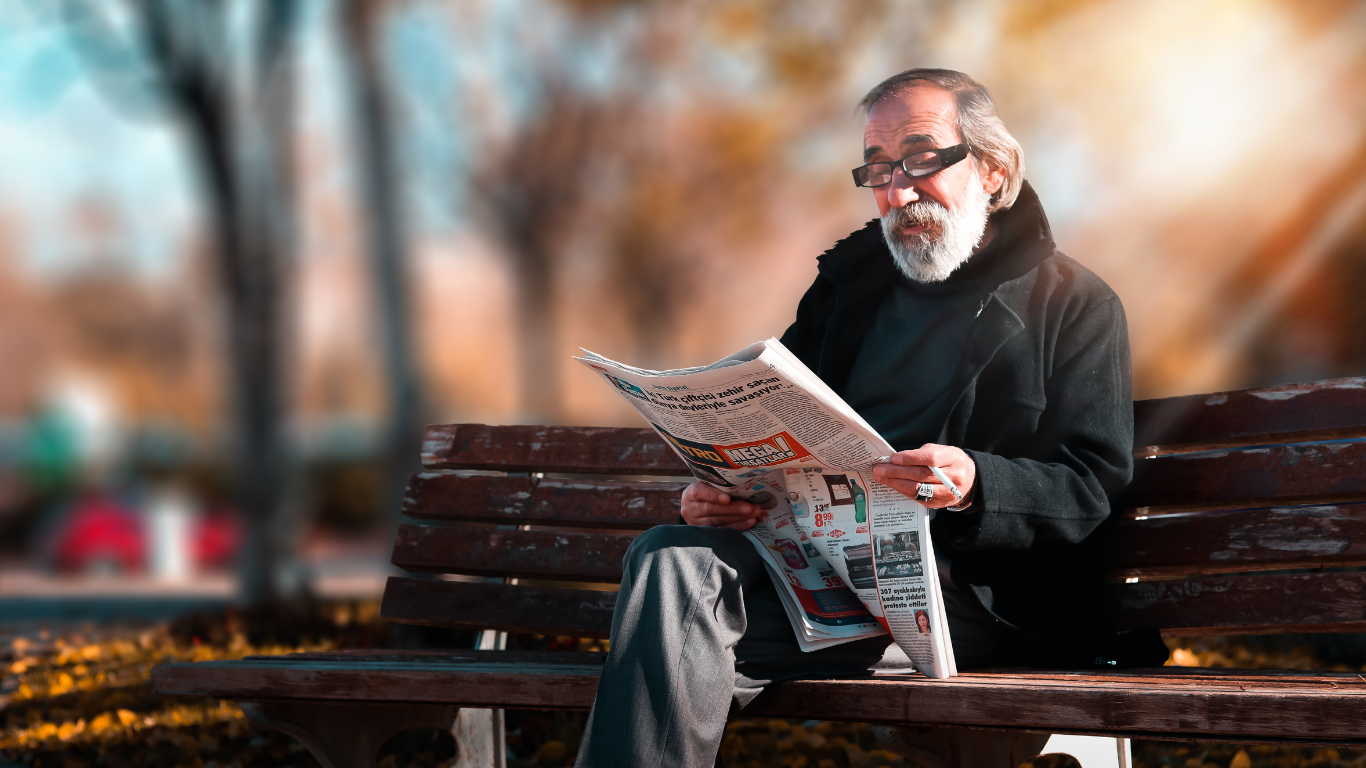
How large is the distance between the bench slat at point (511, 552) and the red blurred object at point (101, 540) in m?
13.5

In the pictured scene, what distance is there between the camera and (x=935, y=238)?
273 cm

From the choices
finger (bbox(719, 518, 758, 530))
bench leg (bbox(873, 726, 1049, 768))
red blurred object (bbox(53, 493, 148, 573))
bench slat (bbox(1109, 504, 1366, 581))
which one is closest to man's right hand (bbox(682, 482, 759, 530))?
finger (bbox(719, 518, 758, 530))

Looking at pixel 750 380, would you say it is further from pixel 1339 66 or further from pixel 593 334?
pixel 593 334

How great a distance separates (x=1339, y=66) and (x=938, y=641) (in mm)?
8069

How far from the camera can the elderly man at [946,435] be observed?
7.31 ft

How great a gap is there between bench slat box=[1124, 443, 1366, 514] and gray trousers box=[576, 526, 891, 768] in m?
0.80

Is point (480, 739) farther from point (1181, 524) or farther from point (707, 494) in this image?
point (1181, 524)

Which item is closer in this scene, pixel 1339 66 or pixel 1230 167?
pixel 1339 66

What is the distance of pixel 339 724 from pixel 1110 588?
5.62ft

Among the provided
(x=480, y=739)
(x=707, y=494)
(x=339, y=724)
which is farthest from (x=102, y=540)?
(x=707, y=494)

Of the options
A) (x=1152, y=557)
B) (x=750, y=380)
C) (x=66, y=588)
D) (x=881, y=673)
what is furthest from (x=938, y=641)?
(x=66, y=588)

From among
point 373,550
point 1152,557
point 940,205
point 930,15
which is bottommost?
point 1152,557

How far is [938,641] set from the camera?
224 centimetres

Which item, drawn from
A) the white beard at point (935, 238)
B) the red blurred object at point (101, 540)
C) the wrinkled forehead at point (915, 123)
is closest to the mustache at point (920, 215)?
the white beard at point (935, 238)
